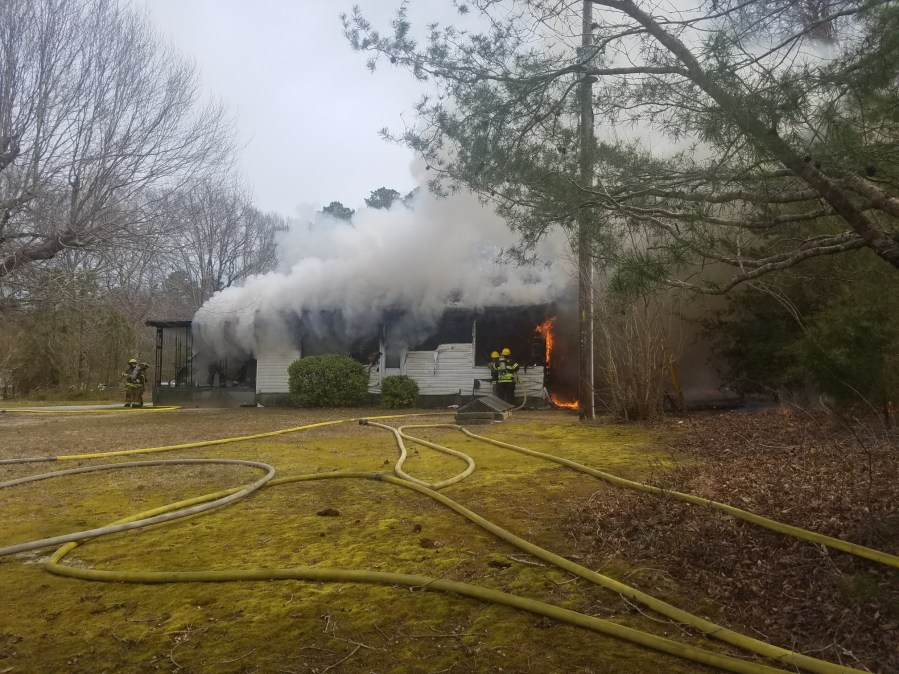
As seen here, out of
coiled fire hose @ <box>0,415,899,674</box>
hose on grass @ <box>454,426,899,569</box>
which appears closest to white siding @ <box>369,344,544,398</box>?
hose on grass @ <box>454,426,899,569</box>

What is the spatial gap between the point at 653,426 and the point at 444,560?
7399 mm

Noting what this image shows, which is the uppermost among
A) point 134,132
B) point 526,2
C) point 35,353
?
point 134,132

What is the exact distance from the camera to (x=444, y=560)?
11.8ft

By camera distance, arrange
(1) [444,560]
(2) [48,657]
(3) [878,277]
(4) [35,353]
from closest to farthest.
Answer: (2) [48,657] → (1) [444,560] → (3) [878,277] → (4) [35,353]

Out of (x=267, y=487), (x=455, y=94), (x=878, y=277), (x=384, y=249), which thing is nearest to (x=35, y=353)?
(x=384, y=249)

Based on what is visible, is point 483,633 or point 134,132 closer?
point 483,633

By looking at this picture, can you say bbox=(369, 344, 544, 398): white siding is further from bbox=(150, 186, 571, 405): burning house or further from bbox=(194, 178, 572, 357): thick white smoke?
bbox=(194, 178, 572, 357): thick white smoke

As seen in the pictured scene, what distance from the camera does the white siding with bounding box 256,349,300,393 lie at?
57.0 ft

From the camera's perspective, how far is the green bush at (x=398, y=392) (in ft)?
51.5

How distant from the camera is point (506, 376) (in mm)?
14922

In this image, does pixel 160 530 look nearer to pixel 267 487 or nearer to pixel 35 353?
pixel 267 487

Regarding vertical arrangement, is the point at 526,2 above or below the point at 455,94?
above

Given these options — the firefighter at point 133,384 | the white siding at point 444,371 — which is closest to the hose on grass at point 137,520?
the white siding at point 444,371

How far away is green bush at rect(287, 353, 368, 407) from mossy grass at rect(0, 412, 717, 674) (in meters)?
9.22
